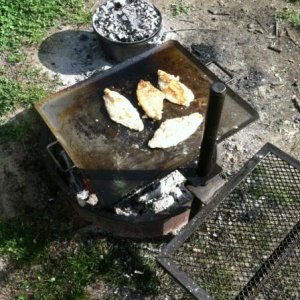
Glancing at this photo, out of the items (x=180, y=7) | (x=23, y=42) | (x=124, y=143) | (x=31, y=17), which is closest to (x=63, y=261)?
(x=124, y=143)

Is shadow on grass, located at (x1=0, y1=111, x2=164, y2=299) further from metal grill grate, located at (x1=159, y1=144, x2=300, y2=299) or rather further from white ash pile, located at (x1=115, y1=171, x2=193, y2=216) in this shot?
metal grill grate, located at (x1=159, y1=144, x2=300, y2=299)

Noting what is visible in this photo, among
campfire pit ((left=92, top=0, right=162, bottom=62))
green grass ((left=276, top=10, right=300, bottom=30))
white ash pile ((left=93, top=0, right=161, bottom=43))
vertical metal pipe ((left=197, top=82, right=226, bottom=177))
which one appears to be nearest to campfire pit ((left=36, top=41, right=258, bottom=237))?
vertical metal pipe ((left=197, top=82, right=226, bottom=177))

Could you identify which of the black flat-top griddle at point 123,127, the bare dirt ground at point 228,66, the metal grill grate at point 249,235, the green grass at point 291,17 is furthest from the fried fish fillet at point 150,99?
the green grass at point 291,17

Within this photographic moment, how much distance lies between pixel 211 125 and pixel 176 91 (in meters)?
1.12

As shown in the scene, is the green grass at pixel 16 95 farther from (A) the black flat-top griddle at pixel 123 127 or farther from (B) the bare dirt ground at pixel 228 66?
(A) the black flat-top griddle at pixel 123 127

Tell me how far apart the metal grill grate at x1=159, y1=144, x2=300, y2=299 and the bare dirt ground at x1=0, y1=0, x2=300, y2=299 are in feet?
1.62

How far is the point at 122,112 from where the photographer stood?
12.0ft

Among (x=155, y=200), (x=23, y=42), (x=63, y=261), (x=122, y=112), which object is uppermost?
(x=122, y=112)

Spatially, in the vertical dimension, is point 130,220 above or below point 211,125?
below

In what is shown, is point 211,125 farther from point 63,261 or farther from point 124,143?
point 63,261

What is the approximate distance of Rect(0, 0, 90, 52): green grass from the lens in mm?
5664

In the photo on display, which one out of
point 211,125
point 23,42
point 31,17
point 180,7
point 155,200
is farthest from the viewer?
point 180,7

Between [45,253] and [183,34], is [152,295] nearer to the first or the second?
[45,253]

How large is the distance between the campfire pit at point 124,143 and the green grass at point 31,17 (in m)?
2.09
